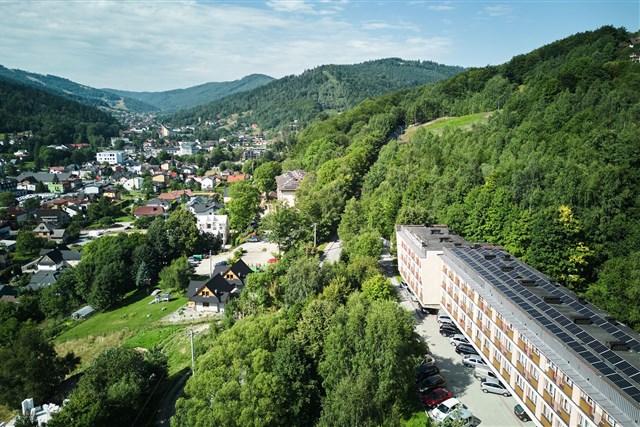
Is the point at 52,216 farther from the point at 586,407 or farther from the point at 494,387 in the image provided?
the point at 586,407

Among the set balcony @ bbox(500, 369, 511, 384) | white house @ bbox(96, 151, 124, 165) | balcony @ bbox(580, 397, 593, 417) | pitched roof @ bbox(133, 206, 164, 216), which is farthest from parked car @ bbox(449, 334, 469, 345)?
white house @ bbox(96, 151, 124, 165)

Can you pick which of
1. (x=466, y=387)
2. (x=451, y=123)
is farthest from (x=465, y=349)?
(x=451, y=123)

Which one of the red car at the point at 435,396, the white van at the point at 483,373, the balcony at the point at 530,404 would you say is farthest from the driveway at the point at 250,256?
the balcony at the point at 530,404

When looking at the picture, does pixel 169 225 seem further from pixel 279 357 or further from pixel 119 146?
pixel 119 146

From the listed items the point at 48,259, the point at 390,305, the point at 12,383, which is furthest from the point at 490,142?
the point at 48,259

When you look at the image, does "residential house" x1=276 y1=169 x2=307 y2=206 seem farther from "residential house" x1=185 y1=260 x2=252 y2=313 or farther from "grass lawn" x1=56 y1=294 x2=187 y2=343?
"grass lawn" x1=56 y1=294 x2=187 y2=343
